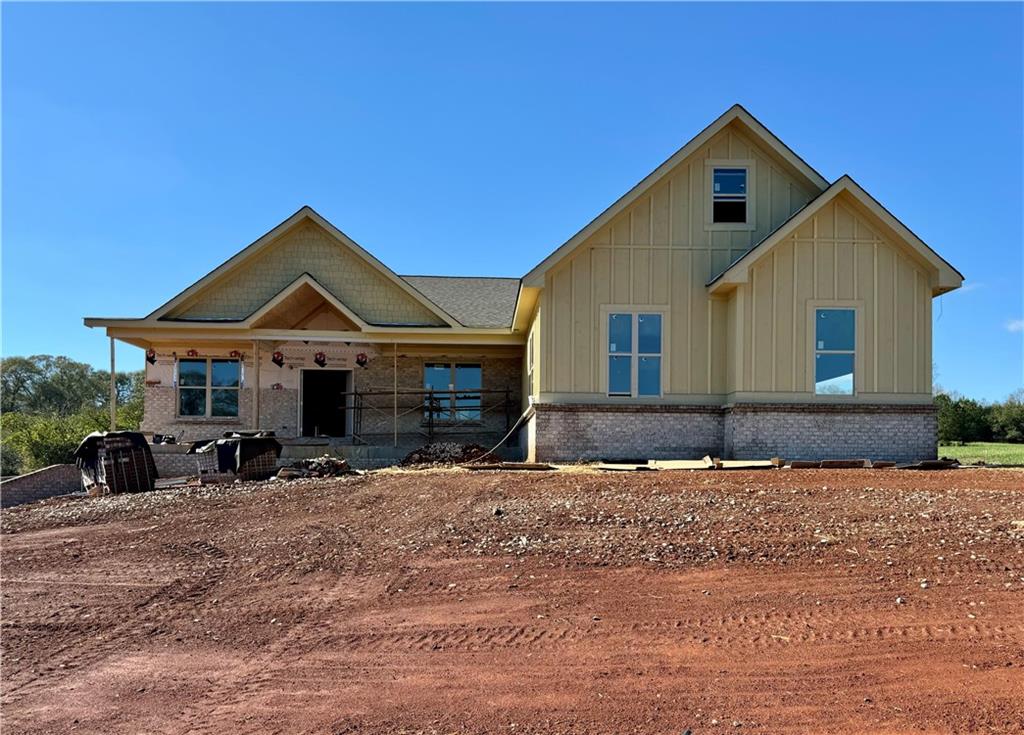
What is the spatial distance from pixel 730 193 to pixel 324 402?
11997mm

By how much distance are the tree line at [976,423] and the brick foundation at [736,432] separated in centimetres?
1827

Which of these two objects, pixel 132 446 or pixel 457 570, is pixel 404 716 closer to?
pixel 457 570

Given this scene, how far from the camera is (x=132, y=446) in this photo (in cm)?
1577

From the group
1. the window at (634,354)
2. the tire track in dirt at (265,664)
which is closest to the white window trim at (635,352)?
the window at (634,354)

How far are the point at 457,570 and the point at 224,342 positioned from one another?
584 inches

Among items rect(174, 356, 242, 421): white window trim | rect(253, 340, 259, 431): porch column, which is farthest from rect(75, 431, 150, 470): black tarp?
rect(174, 356, 242, 421): white window trim

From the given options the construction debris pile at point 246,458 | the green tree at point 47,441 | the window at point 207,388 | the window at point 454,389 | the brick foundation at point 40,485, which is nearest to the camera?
the construction debris pile at point 246,458

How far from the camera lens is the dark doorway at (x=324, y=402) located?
70.9 ft

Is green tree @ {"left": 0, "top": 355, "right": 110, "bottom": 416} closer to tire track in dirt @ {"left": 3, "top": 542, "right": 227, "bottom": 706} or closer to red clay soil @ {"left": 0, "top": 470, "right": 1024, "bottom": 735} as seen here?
red clay soil @ {"left": 0, "top": 470, "right": 1024, "bottom": 735}

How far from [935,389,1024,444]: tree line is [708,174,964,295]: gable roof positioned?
18.2m

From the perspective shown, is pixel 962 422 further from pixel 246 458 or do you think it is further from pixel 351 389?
pixel 246 458

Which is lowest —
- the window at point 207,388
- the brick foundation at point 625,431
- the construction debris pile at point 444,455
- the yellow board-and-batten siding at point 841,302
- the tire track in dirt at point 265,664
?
the tire track in dirt at point 265,664

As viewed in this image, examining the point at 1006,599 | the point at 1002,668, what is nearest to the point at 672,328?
the point at 1006,599

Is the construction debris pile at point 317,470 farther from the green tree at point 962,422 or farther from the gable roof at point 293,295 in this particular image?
the green tree at point 962,422
